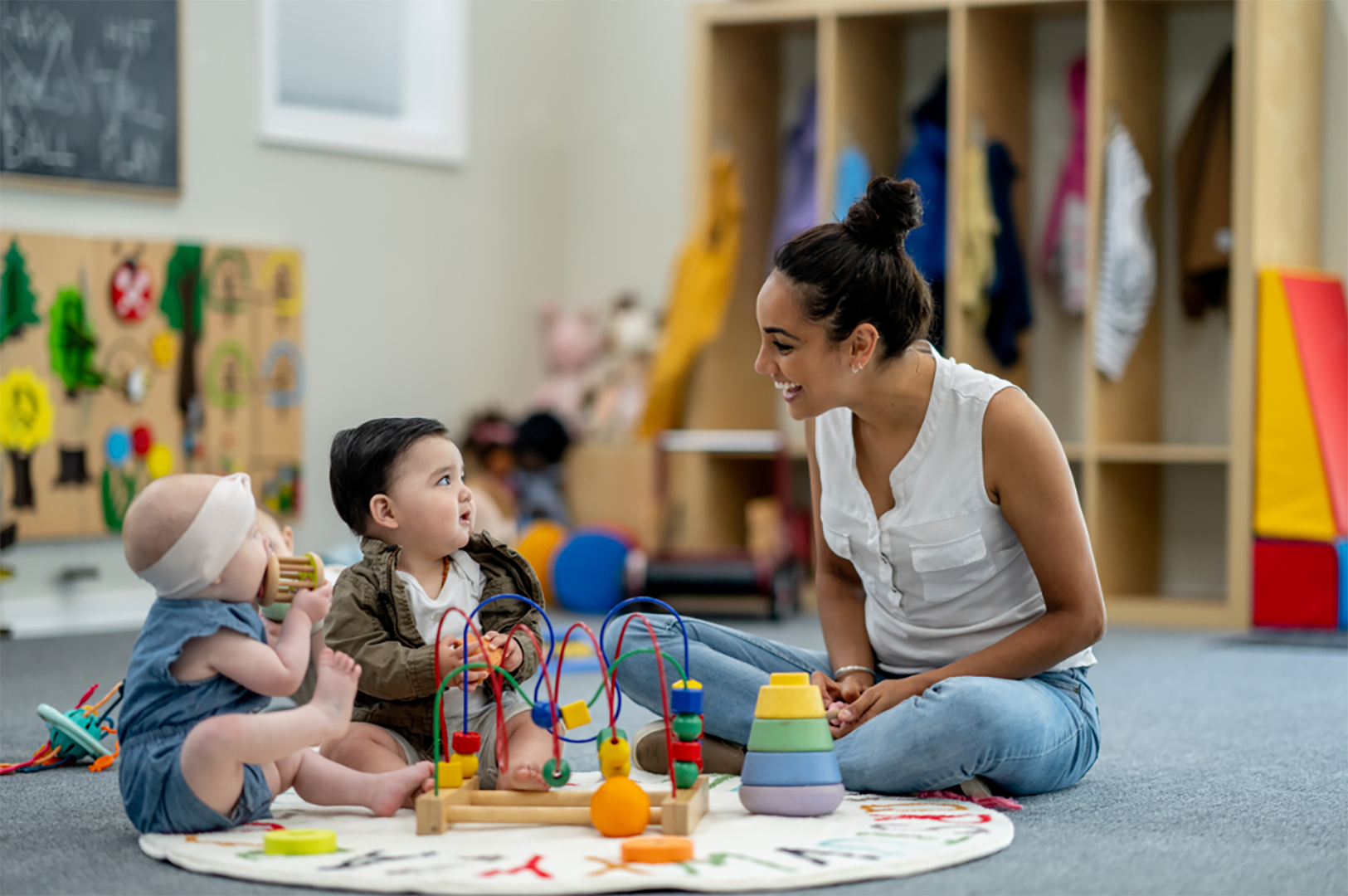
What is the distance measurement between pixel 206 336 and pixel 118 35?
81 centimetres

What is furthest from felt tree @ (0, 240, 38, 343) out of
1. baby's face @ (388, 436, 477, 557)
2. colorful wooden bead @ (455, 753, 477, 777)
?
colorful wooden bead @ (455, 753, 477, 777)

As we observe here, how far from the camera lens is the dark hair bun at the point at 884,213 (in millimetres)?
1838

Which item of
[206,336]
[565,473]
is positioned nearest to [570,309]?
[565,473]

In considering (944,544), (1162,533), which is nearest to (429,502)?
(944,544)

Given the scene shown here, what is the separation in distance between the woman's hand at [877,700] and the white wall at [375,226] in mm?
2616

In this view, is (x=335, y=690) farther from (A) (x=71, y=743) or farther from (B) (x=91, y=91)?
(B) (x=91, y=91)

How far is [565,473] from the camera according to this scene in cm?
489

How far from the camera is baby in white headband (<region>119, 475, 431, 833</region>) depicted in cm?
166

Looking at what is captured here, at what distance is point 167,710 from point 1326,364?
3307 millimetres

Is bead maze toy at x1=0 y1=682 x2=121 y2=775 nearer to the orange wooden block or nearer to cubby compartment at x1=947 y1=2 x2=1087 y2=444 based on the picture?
the orange wooden block

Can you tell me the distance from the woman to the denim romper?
577mm

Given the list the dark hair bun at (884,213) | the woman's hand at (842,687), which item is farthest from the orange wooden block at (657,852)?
the dark hair bun at (884,213)

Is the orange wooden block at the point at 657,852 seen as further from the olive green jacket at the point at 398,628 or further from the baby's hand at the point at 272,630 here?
the baby's hand at the point at 272,630

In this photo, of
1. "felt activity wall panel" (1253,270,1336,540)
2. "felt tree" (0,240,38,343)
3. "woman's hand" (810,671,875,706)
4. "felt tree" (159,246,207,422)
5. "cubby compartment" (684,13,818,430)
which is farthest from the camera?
"cubby compartment" (684,13,818,430)
